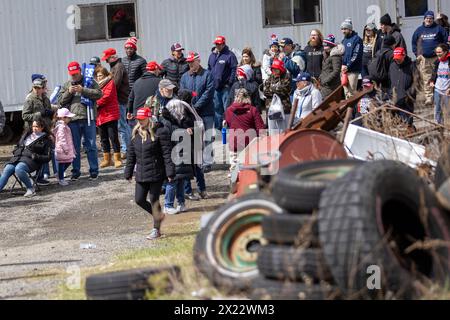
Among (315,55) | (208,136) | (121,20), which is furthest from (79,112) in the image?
(315,55)

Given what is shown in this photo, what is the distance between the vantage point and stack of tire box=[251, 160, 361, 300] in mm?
7547

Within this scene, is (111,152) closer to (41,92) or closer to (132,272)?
(41,92)

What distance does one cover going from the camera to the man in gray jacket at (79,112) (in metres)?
18.0

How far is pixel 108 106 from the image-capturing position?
1858 centimetres

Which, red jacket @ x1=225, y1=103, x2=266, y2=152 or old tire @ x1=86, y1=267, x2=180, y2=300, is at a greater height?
red jacket @ x1=225, y1=103, x2=266, y2=152

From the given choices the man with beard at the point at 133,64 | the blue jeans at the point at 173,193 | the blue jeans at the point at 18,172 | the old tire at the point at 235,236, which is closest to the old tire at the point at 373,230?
the old tire at the point at 235,236

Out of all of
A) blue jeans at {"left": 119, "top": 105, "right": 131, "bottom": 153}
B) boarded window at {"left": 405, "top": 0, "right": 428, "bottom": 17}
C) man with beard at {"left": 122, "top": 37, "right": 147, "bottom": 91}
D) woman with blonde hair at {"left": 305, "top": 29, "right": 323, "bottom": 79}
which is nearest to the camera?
blue jeans at {"left": 119, "top": 105, "right": 131, "bottom": 153}

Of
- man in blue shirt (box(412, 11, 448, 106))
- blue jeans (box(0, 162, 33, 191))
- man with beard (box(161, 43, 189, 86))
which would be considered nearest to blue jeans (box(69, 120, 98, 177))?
blue jeans (box(0, 162, 33, 191))

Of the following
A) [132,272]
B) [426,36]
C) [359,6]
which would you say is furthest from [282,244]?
[359,6]

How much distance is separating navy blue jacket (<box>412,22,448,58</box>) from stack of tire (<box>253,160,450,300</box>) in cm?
1299

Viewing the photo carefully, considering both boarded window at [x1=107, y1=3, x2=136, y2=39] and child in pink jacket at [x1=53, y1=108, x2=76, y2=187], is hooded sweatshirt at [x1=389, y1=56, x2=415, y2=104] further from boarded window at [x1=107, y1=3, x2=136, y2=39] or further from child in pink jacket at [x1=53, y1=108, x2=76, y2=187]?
boarded window at [x1=107, y1=3, x2=136, y2=39]

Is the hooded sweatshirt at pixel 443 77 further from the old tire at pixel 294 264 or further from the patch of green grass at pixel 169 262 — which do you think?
the old tire at pixel 294 264

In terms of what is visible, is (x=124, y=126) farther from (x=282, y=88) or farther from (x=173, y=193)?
(x=173, y=193)

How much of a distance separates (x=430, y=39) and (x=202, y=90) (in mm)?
5909
